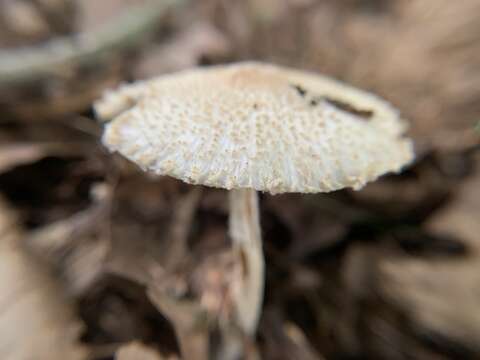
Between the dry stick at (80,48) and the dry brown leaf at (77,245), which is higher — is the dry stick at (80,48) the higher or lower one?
the higher one

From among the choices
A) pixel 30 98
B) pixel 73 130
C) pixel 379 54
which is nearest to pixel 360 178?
pixel 379 54

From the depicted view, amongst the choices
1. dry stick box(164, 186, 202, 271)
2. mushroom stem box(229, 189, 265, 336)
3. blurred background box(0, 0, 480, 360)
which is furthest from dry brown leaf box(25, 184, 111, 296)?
mushroom stem box(229, 189, 265, 336)

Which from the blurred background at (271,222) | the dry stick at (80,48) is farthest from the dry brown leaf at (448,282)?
the dry stick at (80,48)

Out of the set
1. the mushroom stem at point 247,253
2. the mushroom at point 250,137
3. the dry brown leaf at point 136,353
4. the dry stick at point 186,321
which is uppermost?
the mushroom at point 250,137

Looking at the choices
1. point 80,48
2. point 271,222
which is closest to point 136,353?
point 271,222

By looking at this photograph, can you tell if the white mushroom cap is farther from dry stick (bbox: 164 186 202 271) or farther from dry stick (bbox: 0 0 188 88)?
dry stick (bbox: 0 0 188 88)

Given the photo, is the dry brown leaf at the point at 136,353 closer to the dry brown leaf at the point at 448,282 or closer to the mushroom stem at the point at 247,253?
the mushroom stem at the point at 247,253
